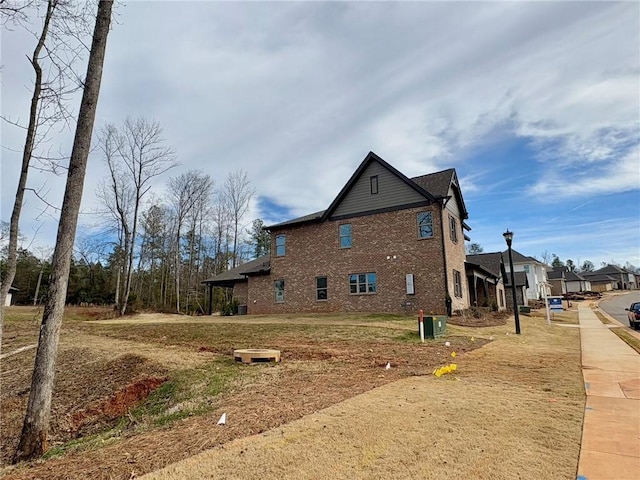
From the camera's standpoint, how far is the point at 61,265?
5.16 metres

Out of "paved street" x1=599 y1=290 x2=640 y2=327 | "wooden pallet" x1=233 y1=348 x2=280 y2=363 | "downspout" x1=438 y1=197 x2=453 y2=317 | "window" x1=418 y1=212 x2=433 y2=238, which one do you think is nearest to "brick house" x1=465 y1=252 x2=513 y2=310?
"downspout" x1=438 y1=197 x2=453 y2=317

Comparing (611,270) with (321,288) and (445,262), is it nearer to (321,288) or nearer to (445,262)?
(445,262)

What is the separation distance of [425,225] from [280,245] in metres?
9.87

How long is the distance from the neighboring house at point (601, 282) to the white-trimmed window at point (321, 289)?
8970 centimetres

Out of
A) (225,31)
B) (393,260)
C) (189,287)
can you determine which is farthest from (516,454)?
(189,287)

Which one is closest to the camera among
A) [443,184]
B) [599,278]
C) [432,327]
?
[432,327]

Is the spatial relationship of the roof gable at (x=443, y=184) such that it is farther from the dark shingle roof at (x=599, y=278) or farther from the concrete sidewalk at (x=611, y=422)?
the dark shingle roof at (x=599, y=278)

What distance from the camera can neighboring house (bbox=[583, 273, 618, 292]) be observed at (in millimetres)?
86438

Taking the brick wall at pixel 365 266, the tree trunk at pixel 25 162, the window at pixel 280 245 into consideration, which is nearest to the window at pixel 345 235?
the brick wall at pixel 365 266

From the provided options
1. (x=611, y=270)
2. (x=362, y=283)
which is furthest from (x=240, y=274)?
(x=611, y=270)

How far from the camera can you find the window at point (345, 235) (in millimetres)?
22453

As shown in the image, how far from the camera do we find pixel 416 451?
3443 millimetres

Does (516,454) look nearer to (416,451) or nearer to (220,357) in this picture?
(416,451)

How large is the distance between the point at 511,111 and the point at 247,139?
45.5 feet
